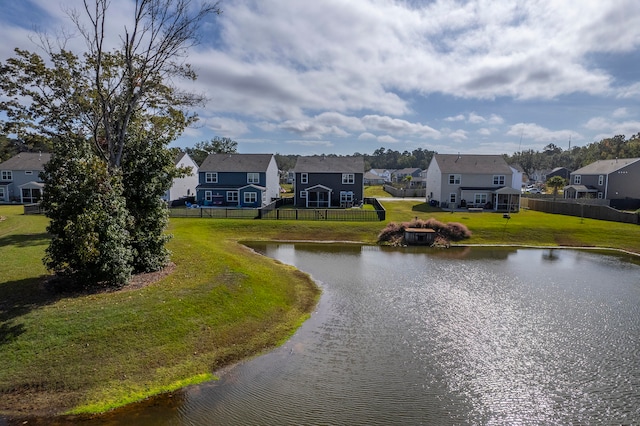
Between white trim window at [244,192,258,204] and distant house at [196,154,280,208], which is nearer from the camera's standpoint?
white trim window at [244,192,258,204]

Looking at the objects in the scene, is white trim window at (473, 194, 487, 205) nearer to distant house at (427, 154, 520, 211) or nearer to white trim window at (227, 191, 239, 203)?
distant house at (427, 154, 520, 211)

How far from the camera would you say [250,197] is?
5388 cm

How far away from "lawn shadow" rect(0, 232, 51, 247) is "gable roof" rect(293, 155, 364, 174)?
32848 millimetres

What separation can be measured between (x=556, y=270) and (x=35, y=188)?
6578 centimetres

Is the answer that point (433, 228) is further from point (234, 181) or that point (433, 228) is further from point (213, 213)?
point (234, 181)

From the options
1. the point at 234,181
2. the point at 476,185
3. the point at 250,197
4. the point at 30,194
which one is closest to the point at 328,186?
the point at 250,197

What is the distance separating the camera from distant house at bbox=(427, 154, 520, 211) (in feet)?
174

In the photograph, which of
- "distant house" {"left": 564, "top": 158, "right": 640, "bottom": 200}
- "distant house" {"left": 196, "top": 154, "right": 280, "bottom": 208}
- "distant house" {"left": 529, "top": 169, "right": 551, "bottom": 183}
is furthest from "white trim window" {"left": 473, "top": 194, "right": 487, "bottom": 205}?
"distant house" {"left": 529, "top": 169, "right": 551, "bottom": 183}

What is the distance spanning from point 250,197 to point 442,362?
43758mm

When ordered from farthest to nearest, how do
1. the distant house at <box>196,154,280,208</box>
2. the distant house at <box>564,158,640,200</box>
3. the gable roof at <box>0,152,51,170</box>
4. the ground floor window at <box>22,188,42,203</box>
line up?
the gable roof at <box>0,152,51,170</box> < the ground floor window at <box>22,188,42,203</box> < the distant house at <box>564,158,640,200</box> < the distant house at <box>196,154,280,208</box>

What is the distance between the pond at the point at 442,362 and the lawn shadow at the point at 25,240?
61.4 feet

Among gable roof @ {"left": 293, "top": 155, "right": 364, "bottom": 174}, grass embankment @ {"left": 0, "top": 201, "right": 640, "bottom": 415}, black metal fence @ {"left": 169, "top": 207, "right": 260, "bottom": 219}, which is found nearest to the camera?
grass embankment @ {"left": 0, "top": 201, "right": 640, "bottom": 415}

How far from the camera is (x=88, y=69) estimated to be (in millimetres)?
21938

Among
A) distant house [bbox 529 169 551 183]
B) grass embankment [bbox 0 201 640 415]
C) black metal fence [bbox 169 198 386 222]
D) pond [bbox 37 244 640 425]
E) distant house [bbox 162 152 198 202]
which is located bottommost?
pond [bbox 37 244 640 425]
